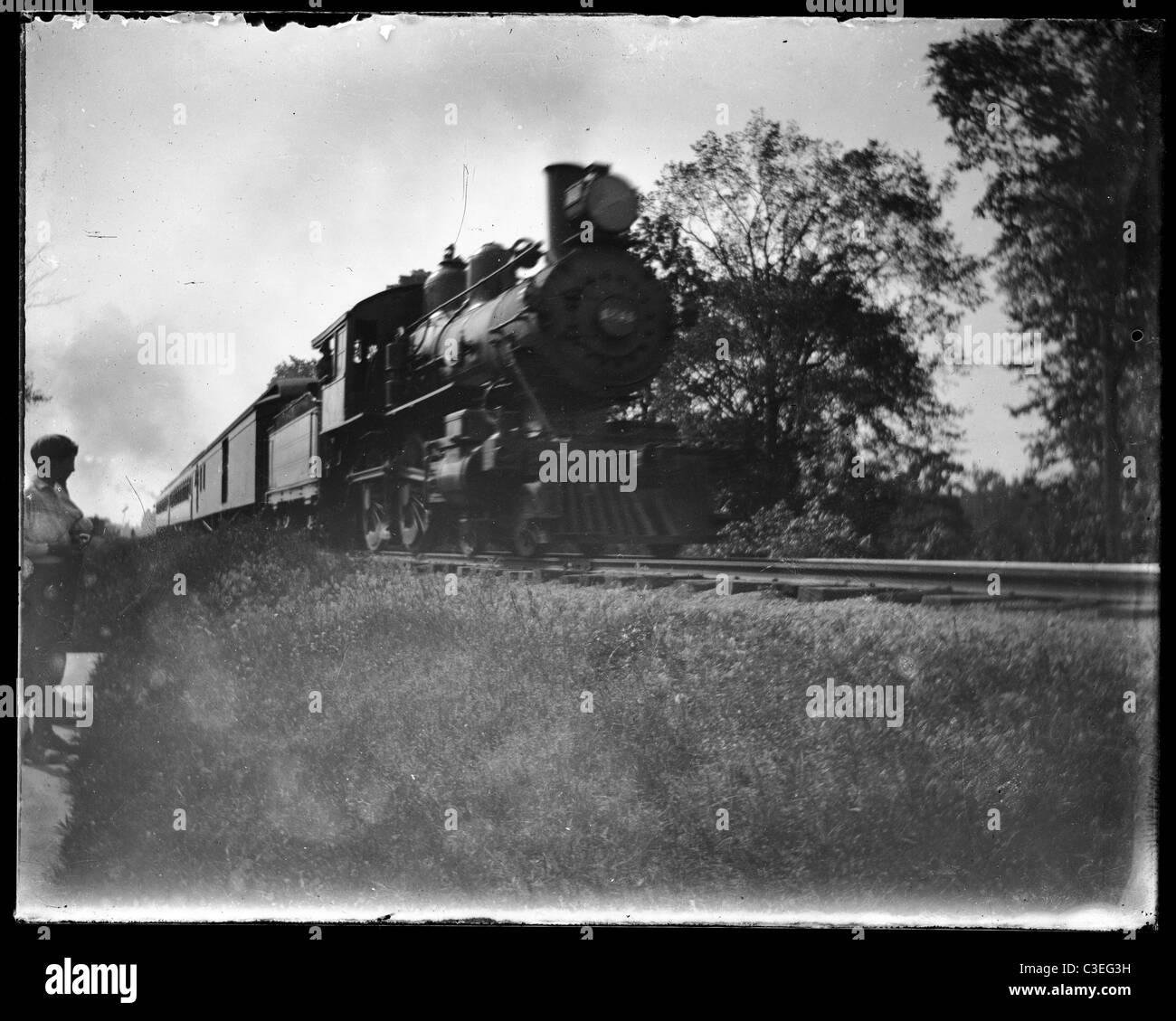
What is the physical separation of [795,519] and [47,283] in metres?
3.53

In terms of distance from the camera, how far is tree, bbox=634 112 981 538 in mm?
3887

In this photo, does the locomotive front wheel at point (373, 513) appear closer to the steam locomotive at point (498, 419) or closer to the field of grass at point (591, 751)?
the steam locomotive at point (498, 419)

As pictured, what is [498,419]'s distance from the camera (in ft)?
12.9

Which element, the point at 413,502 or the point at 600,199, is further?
the point at 413,502

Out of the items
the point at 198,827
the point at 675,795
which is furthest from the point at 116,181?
the point at 675,795

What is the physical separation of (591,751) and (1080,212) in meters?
3.26

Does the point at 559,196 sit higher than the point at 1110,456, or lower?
higher

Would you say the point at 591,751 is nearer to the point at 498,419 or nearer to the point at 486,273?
the point at 498,419

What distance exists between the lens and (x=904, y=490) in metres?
3.88

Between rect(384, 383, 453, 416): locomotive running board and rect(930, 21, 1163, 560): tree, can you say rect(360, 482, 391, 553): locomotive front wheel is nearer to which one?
rect(384, 383, 453, 416): locomotive running board

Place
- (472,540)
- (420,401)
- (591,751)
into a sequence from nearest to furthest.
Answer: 1. (591,751)
2. (472,540)
3. (420,401)

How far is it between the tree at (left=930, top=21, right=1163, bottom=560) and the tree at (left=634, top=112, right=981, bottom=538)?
0.30m

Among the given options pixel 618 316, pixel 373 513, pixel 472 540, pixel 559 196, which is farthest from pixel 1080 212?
pixel 373 513

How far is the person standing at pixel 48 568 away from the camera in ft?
13.1
